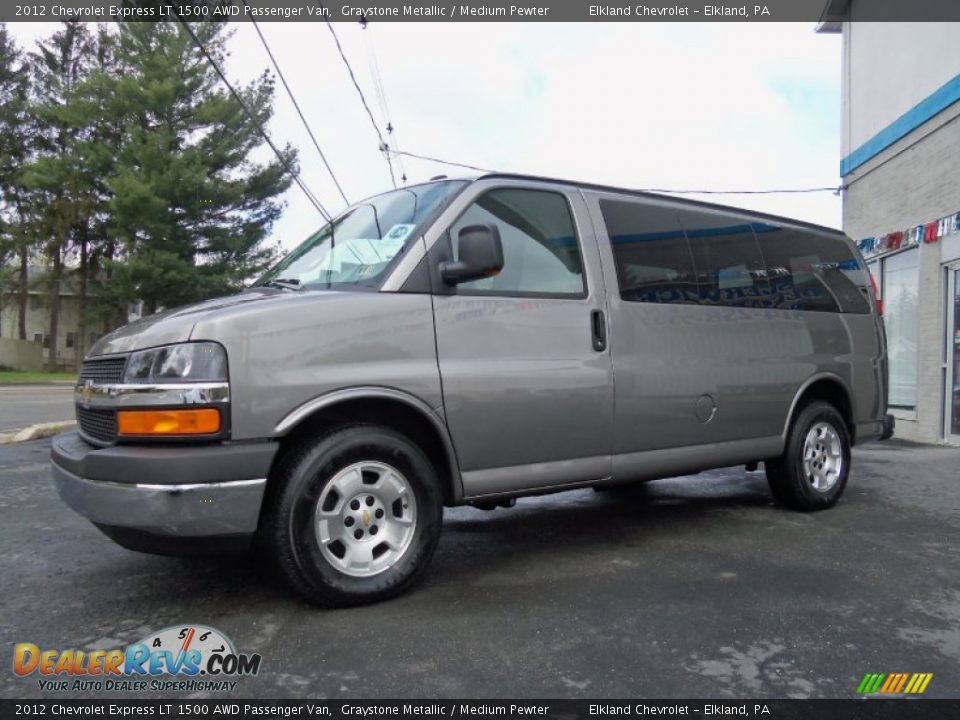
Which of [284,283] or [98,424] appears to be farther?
[284,283]

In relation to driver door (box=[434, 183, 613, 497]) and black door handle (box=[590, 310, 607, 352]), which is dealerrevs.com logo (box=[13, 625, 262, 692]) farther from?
black door handle (box=[590, 310, 607, 352])

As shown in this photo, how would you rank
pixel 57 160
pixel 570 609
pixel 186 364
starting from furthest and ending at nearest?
pixel 57 160 → pixel 570 609 → pixel 186 364

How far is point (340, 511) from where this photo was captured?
3326 millimetres

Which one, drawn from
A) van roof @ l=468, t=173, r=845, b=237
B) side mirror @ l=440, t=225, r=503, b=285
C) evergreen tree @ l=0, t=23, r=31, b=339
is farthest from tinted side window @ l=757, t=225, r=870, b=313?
evergreen tree @ l=0, t=23, r=31, b=339

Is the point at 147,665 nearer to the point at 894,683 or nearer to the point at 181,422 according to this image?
the point at 181,422

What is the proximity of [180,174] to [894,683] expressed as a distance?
Answer: 2787cm

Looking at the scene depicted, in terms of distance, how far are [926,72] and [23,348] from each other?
42.2 meters

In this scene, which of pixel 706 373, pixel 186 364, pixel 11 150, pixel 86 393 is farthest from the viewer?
pixel 11 150

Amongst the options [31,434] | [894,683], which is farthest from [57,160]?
[894,683]

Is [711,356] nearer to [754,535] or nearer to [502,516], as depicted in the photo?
[754,535]

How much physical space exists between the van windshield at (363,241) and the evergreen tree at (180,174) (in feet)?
79.5

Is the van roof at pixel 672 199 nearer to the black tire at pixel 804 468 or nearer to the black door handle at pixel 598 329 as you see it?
the black door handle at pixel 598 329

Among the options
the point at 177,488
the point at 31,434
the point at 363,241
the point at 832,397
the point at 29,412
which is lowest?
the point at 29,412

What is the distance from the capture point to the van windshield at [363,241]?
3791 millimetres
